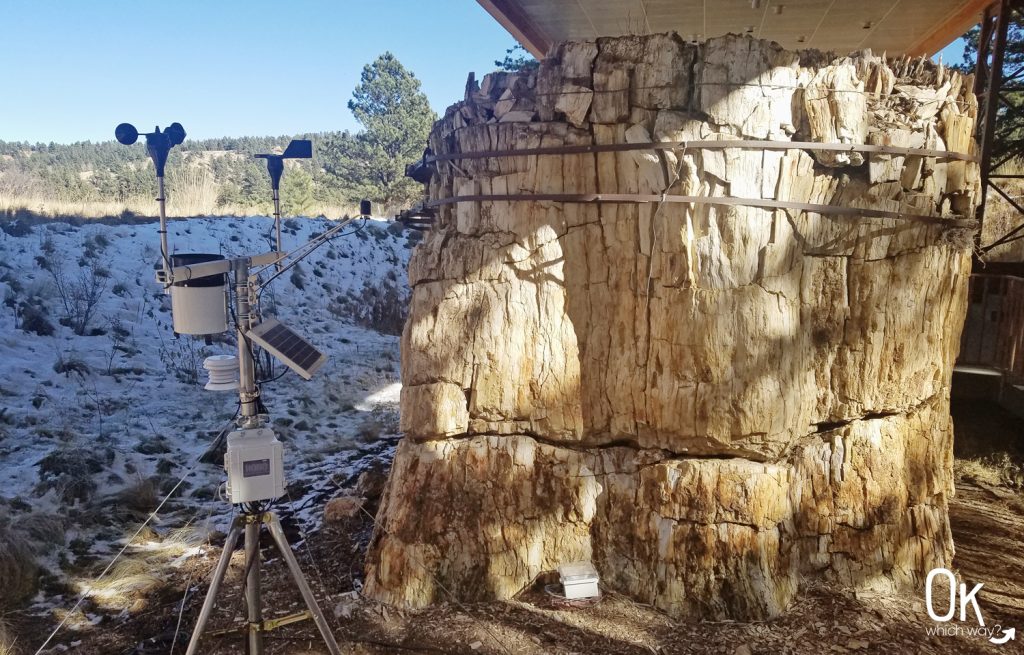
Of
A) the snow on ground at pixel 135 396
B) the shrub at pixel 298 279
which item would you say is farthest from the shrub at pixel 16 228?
the shrub at pixel 298 279

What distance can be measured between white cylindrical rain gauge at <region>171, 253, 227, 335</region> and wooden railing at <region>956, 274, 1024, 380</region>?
618 centimetres

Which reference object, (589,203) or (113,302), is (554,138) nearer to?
(589,203)

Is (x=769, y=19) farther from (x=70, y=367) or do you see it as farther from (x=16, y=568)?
(x=70, y=367)

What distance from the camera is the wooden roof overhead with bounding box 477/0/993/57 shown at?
24.5 feet

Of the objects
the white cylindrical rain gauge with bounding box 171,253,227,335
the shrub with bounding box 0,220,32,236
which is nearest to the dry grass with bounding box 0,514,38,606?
the white cylindrical rain gauge with bounding box 171,253,227,335

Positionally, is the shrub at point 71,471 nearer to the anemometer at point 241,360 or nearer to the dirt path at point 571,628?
the dirt path at point 571,628

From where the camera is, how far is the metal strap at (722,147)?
12.7 feet

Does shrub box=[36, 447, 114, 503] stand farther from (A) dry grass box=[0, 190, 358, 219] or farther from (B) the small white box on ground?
(A) dry grass box=[0, 190, 358, 219]

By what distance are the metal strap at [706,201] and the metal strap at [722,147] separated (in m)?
0.26

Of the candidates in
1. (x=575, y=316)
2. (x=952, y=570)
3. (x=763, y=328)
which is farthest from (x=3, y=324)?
(x=952, y=570)

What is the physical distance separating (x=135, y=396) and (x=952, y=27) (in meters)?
10.5

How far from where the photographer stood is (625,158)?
4.07m

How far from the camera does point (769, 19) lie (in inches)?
314

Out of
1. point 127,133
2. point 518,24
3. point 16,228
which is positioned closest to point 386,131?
point 16,228
